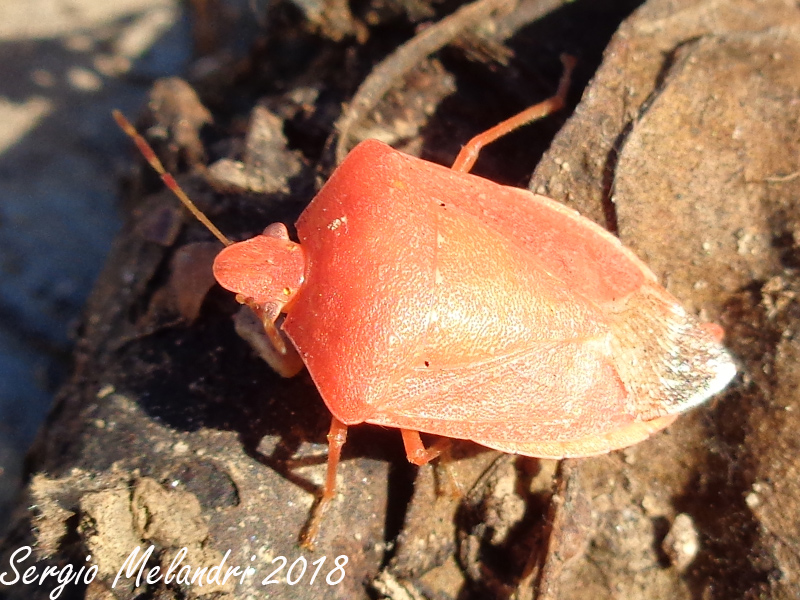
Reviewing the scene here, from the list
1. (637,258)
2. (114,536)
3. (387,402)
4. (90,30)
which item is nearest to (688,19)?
(637,258)

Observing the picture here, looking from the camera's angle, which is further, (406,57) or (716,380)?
(406,57)

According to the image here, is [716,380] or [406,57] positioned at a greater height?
[406,57]

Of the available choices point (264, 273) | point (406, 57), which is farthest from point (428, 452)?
point (406, 57)

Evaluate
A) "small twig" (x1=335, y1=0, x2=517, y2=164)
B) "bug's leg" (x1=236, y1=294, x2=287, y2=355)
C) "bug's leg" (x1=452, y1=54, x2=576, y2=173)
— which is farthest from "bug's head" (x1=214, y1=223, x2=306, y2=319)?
"bug's leg" (x1=452, y1=54, x2=576, y2=173)

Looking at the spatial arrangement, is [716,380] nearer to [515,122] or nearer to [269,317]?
[515,122]

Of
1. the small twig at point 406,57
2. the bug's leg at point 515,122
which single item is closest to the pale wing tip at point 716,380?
the bug's leg at point 515,122

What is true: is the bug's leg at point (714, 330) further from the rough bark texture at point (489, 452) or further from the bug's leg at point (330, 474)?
the bug's leg at point (330, 474)
